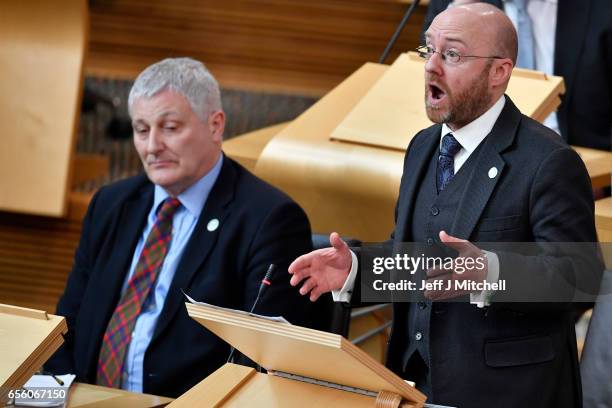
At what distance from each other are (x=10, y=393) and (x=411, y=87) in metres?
1.92

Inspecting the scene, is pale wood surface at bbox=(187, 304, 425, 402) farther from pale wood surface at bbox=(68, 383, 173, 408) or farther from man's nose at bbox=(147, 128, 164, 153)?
man's nose at bbox=(147, 128, 164, 153)

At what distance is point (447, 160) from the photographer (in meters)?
2.45

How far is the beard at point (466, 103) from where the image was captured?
2.35 meters

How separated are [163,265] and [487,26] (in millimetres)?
1212

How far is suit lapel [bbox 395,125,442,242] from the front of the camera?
2482 mm

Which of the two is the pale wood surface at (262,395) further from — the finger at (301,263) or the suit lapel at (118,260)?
the suit lapel at (118,260)

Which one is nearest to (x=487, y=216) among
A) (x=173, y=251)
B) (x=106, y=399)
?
(x=106, y=399)

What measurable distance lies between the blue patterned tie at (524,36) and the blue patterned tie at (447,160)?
5.55 ft

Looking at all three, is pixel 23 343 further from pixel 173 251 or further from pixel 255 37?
pixel 255 37

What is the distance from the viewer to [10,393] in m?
2.36

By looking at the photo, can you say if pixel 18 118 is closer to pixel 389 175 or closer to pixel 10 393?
pixel 389 175

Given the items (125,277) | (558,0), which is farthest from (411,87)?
(125,277)

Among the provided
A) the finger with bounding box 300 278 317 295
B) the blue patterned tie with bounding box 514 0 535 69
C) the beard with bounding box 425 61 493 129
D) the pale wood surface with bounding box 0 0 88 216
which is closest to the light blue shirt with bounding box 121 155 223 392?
the finger with bounding box 300 278 317 295

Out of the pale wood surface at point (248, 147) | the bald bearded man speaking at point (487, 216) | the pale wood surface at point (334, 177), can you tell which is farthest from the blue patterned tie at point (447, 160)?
the pale wood surface at point (248, 147)
